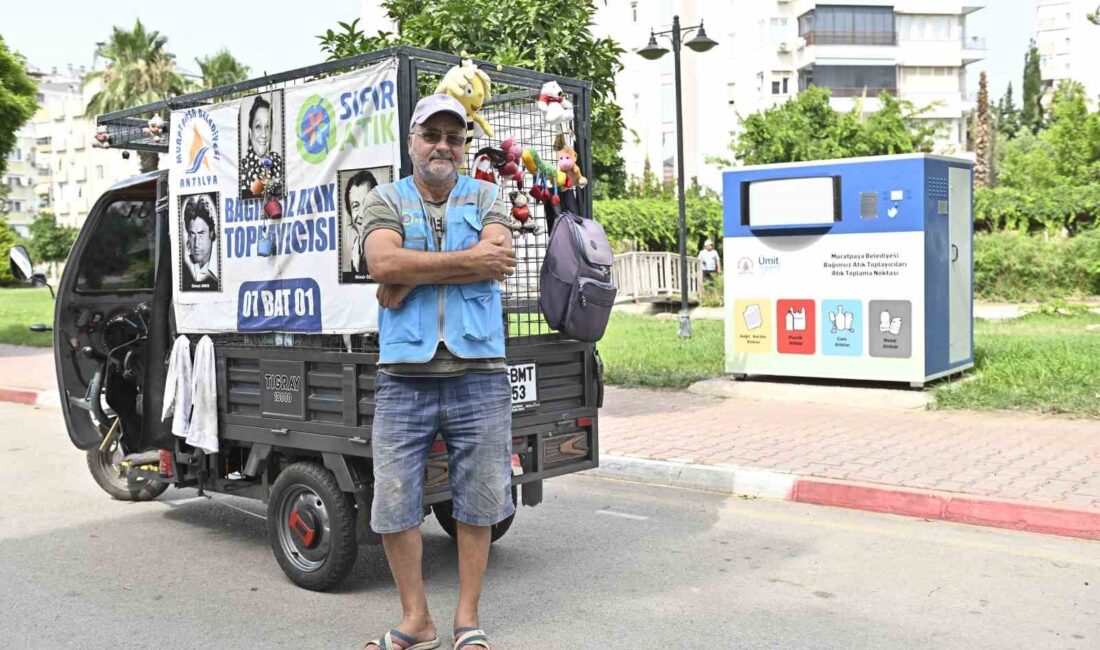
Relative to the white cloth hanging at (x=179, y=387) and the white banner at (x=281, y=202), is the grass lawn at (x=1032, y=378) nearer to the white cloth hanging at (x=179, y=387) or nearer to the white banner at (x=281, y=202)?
the white banner at (x=281, y=202)

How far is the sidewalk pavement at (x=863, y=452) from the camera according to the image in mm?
6461

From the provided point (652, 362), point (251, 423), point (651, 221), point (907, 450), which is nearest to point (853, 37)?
point (651, 221)

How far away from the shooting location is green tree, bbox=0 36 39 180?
1911cm

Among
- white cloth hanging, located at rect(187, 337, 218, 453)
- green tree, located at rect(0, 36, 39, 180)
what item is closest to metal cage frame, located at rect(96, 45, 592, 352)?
white cloth hanging, located at rect(187, 337, 218, 453)

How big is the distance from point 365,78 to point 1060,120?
138 ft

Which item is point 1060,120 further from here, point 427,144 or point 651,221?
point 427,144

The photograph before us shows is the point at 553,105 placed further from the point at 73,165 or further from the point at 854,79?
the point at 73,165

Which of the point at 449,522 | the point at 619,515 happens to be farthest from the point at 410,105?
the point at 619,515

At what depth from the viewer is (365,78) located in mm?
4906

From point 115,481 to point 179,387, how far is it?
196 centimetres

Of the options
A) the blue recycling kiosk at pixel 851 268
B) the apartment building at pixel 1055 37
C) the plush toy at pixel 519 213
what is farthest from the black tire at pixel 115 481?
the apartment building at pixel 1055 37

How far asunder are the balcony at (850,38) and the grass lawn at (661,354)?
37729mm

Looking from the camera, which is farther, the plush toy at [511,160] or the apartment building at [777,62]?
the apartment building at [777,62]

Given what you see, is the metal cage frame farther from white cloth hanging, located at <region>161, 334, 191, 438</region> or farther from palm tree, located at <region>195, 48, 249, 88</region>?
palm tree, located at <region>195, 48, 249, 88</region>
